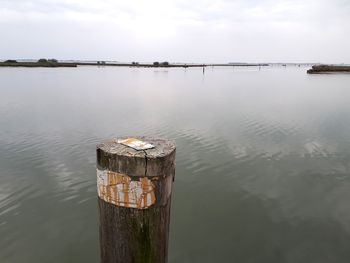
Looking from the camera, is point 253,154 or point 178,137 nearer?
point 253,154

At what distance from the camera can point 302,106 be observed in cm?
2031

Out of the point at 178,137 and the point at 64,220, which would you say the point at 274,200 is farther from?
the point at 178,137

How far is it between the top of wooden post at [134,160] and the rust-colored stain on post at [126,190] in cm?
4

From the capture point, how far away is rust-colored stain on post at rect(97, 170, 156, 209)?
1.65m

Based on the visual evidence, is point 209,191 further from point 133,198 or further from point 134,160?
point 134,160

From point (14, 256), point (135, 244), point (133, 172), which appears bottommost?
point (14, 256)

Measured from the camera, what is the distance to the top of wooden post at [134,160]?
1627mm

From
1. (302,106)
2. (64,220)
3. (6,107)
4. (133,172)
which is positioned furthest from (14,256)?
(302,106)

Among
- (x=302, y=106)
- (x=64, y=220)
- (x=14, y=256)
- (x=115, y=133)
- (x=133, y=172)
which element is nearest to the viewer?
(x=133, y=172)

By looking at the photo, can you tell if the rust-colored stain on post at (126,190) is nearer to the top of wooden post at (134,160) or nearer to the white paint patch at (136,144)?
the top of wooden post at (134,160)

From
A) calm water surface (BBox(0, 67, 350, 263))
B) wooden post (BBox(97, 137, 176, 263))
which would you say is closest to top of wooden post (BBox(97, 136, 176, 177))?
wooden post (BBox(97, 137, 176, 263))

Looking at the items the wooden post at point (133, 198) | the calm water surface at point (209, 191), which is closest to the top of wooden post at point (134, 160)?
the wooden post at point (133, 198)

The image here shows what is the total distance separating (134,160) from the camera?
162 centimetres

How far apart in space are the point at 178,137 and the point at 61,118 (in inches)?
303
